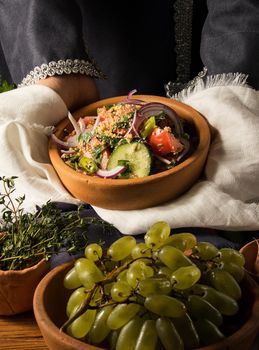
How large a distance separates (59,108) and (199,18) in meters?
0.61

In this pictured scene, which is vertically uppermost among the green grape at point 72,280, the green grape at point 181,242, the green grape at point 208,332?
the green grape at point 181,242

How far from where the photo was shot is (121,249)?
2.39 feet

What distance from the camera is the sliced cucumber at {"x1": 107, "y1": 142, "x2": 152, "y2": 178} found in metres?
1.09

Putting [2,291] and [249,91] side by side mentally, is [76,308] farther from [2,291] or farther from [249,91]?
[249,91]

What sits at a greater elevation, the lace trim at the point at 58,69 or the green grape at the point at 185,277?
the green grape at the point at 185,277

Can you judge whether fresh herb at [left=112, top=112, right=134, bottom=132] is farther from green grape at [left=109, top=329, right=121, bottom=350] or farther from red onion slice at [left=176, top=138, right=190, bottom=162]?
green grape at [left=109, top=329, right=121, bottom=350]

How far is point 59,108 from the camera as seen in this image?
1272 millimetres

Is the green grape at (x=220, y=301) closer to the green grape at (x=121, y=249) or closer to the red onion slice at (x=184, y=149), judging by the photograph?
the green grape at (x=121, y=249)

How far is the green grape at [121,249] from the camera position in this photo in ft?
2.39

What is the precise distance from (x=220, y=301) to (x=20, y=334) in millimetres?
→ 320

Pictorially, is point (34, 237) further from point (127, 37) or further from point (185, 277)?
point (127, 37)

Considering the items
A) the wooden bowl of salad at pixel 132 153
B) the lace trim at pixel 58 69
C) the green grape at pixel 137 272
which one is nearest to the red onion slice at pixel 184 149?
the wooden bowl of salad at pixel 132 153

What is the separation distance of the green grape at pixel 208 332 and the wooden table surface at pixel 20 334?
0.83 feet

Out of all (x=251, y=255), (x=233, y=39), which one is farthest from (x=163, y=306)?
(x=233, y=39)
